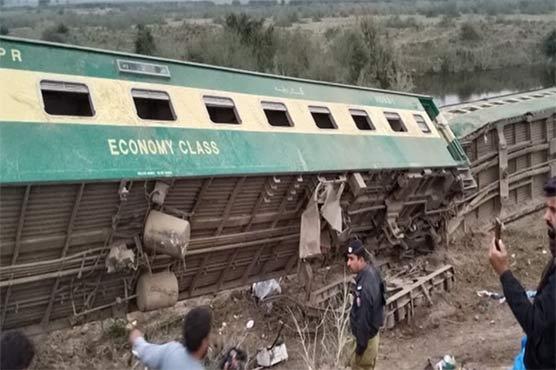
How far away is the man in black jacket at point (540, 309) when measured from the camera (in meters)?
3.24

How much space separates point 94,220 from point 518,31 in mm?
62561

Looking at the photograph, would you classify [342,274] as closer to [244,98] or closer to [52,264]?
[244,98]

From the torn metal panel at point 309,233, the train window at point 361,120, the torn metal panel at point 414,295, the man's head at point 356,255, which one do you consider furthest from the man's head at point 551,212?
→ the train window at point 361,120

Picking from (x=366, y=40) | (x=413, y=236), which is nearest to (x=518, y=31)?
(x=366, y=40)

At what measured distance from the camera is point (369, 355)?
6191 millimetres

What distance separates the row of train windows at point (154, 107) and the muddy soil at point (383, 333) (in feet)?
9.28

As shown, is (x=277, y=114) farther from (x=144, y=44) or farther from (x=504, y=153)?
(x=144, y=44)

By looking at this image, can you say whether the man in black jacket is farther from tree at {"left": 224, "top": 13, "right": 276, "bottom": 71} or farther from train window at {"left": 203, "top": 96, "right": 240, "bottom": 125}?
tree at {"left": 224, "top": 13, "right": 276, "bottom": 71}

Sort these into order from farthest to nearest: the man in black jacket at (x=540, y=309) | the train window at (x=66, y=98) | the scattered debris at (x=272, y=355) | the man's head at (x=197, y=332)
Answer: the scattered debris at (x=272, y=355) < the train window at (x=66, y=98) < the man's head at (x=197, y=332) < the man in black jacket at (x=540, y=309)

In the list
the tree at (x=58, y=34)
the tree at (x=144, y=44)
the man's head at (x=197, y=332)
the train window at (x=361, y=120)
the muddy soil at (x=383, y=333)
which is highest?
the man's head at (x=197, y=332)

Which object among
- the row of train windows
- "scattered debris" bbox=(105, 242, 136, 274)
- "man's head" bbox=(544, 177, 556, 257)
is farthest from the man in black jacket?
the row of train windows

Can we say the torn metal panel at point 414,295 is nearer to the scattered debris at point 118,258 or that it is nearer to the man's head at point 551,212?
the scattered debris at point 118,258

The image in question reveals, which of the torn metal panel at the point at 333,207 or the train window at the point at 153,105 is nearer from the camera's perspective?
the train window at the point at 153,105

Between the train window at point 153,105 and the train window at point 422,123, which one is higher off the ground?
the train window at point 153,105
